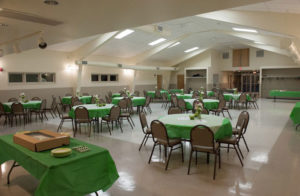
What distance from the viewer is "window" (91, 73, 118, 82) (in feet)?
45.4

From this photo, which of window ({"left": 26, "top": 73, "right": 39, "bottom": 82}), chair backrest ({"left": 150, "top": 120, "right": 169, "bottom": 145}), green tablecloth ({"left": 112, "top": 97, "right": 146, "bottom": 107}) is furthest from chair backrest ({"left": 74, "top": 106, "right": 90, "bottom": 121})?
window ({"left": 26, "top": 73, "right": 39, "bottom": 82})

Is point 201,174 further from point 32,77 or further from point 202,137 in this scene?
point 32,77

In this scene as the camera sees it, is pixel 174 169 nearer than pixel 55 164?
No

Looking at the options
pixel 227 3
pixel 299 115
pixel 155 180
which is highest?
pixel 227 3

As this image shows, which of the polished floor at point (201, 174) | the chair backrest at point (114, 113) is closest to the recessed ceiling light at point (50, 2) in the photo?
the polished floor at point (201, 174)

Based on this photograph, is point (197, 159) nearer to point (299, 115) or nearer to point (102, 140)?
point (102, 140)

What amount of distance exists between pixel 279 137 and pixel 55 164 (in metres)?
6.00

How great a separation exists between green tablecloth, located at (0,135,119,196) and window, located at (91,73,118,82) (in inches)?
443

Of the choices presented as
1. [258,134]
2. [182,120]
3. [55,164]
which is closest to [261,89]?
[258,134]

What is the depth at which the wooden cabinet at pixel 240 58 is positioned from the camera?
61.2 ft

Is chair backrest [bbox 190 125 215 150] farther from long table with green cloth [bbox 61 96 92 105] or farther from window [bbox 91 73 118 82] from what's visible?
window [bbox 91 73 118 82]

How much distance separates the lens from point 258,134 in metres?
6.39

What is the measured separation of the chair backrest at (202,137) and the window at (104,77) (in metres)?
11.1

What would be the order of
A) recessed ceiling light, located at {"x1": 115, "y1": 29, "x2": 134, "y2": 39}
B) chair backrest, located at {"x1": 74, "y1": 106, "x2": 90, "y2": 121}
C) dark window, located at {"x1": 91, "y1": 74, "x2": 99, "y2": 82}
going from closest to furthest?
chair backrest, located at {"x1": 74, "y1": 106, "x2": 90, "y2": 121} < recessed ceiling light, located at {"x1": 115, "y1": 29, "x2": 134, "y2": 39} < dark window, located at {"x1": 91, "y1": 74, "x2": 99, "y2": 82}
